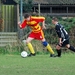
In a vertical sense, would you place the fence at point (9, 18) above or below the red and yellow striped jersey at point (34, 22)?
below

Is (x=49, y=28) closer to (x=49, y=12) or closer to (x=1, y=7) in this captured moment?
(x=1, y=7)

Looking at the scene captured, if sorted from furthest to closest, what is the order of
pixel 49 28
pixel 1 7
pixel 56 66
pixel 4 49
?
pixel 1 7, pixel 49 28, pixel 4 49, pixel 56 66

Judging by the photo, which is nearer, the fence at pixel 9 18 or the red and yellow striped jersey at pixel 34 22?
the red and yellow striped jersey at pixel 34 22

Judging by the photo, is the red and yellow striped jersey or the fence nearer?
the red and yellow striped jersey

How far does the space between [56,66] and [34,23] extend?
442 centimetres

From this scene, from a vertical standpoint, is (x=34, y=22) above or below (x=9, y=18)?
above

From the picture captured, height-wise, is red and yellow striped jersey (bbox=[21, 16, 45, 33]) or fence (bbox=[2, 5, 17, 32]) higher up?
red and yellow striped jersey (bbox=[21, 16, 45, 33])

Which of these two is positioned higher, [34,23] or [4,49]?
[34,23]

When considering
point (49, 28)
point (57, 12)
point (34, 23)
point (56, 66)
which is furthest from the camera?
point (57, 12)

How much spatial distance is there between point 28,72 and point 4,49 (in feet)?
33.1

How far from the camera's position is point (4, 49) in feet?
72.3

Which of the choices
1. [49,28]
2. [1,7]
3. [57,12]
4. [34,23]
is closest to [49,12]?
[57,12]

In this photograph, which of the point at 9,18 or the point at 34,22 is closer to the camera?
the point at 34,22

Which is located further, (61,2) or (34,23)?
(61,2)
